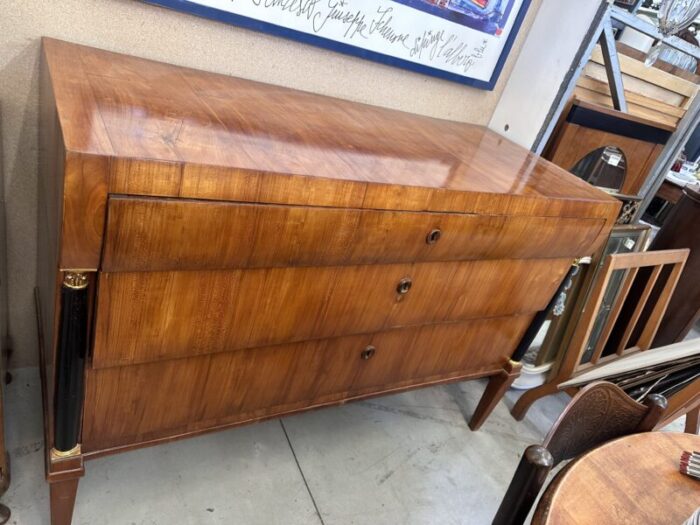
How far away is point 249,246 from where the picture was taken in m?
0.81

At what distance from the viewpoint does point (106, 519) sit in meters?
1.18

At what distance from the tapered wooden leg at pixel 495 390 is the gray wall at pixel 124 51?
2.82ft

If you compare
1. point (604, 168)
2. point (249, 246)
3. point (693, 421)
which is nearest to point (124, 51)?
point (249, 246)

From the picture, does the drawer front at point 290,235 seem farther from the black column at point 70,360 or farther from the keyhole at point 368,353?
the keyhole at point 368,353

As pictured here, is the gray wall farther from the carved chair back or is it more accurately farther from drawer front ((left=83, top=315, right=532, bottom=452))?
the carved chair back

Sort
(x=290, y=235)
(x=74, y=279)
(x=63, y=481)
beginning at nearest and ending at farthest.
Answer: (x=74, y=279)
(x=290, y=235)
(x=63, y=481)

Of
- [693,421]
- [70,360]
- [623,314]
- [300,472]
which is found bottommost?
[300,472]

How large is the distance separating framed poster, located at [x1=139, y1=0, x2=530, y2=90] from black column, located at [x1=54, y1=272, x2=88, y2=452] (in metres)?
0.69

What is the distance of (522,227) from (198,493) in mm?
1050

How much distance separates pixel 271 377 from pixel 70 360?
1.37 feet

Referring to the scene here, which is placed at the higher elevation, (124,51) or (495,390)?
(124,51)

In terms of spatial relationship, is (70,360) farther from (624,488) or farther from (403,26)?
(403,26)

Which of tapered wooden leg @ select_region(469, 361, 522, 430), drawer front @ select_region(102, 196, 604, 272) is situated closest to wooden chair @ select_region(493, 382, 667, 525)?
drawer front @ select_region(102, 196, 604, 272)

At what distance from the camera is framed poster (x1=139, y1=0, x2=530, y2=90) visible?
118 cm
